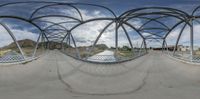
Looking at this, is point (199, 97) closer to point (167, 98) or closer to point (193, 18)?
point (167, 98)

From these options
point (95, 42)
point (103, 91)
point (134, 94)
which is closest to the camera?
point (134, 94)

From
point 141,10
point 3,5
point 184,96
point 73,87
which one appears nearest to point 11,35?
point 3,5

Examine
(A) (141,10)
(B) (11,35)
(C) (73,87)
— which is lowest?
(C) (73,87)

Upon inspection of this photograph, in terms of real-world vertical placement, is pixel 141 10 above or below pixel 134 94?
above

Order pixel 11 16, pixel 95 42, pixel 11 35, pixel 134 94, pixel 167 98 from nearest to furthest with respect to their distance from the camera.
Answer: pixel 167 98 → pixel 134 94 → pixel 11 16 → pixel 11 35 → pixel 95 42

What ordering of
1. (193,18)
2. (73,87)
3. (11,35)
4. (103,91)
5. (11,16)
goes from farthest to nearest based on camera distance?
(11,35)
(11,16)
(193,18)
(73,87)
(103,91)

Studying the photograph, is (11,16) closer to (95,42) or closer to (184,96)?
(95,42)

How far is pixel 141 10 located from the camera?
157 feet

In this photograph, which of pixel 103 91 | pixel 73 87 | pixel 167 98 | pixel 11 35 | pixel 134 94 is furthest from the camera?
pixel 11 35

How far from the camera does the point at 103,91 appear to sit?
13211 mm

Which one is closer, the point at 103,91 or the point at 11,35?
the point at 103,91

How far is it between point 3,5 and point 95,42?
19.0m

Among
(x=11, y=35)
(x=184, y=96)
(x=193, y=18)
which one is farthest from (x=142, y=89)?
(x=11, y=35)

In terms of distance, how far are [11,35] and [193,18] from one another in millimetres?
29512
